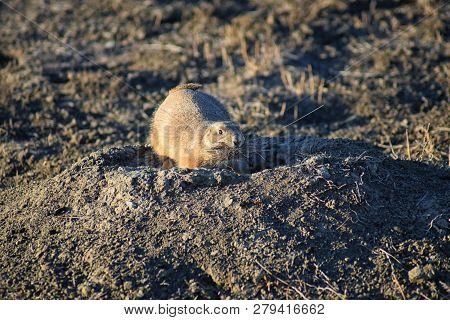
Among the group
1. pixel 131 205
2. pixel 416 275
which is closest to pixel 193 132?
pixel 131 205

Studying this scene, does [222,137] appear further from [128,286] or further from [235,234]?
[128,286]

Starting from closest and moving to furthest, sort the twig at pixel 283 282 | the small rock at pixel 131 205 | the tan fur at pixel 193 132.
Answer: the twig at pixel 283 282 < the small rock at pixel 131 205 < the tan fur at pixel 193 132

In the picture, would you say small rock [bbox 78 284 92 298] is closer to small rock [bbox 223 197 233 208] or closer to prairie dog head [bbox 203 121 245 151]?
small rock [bbox 223 197 233 208]

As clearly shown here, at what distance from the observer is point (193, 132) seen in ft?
21.6

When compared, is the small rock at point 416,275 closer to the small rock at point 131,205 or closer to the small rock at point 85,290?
the small rock at point 131,205

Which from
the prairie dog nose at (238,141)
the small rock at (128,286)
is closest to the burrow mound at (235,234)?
the small rock at (128,286)

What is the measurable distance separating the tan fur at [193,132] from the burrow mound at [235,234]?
2.44ft

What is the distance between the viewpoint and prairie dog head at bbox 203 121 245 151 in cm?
619

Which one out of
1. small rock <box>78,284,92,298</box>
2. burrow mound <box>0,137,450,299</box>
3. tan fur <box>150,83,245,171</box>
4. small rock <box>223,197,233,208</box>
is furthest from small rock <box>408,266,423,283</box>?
small rock <box>78,284,92,298</box>

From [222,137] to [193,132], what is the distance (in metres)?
0.48

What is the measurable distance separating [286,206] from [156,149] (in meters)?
2.37

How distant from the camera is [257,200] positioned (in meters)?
5.28

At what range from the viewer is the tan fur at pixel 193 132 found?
20.7ft
